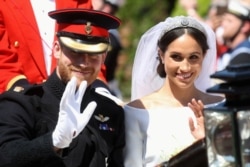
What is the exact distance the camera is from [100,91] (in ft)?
16.6

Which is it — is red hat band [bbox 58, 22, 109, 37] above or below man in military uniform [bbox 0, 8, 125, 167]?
above

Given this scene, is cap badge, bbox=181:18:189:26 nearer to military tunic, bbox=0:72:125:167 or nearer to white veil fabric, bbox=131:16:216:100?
white veil fabric, bbox=131:16:216:100

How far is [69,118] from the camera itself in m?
3.99

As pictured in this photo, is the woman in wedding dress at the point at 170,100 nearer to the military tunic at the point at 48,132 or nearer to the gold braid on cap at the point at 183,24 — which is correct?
the gold braid on cap at the point at 183,24

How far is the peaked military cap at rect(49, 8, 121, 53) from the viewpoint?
4.45 m

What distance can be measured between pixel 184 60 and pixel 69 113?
1.15 meters

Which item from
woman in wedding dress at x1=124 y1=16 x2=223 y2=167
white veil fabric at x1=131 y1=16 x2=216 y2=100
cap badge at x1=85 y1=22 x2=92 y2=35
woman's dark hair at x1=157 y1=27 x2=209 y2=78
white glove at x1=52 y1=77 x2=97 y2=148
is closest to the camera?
white glove at x1=52 y1=77 x2=97 y2=148

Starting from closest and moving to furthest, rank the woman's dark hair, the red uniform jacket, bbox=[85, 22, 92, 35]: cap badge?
bbox=[85, 22, 92, 35]: cap badge < the woman's dark hair < the red uniform jacket

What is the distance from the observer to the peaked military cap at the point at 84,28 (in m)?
4.45

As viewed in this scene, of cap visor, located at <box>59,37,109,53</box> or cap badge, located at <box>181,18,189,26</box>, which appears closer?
cap visor, located at <box>59,37,109,53</box>

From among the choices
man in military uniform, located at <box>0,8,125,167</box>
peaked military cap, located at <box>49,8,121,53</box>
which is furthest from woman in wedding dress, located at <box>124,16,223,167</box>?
peaked military cap, located at <box>49,8,121,53</box>

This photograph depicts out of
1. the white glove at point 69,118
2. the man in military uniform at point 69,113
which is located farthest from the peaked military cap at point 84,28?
the white glove at point 69,118

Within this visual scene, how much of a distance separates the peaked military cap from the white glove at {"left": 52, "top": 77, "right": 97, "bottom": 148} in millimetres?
415

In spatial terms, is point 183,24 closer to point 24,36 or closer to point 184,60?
point 184,60
